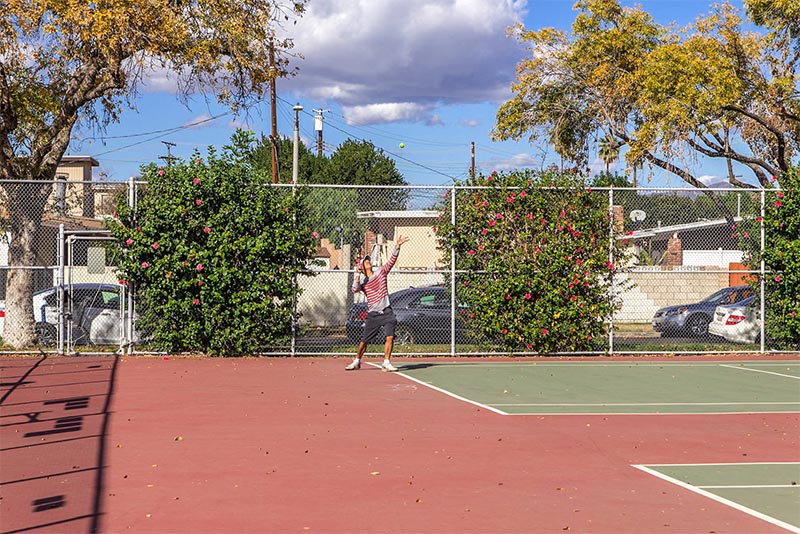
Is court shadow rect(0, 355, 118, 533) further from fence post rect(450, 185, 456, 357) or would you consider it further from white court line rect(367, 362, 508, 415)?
fence post rect(450, 185, 456, 357)

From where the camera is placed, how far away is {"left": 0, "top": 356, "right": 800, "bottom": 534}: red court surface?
6633 millimetres

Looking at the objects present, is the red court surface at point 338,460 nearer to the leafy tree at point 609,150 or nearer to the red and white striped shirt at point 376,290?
the red and white striped shirt at point 376,290

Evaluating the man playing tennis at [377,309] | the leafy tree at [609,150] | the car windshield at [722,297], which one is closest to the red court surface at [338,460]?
the man playing tennis at [377,309]

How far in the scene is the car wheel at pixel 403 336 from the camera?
19.6m

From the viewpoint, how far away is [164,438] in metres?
9.59

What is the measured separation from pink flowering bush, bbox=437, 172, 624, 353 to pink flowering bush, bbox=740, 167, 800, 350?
295cm

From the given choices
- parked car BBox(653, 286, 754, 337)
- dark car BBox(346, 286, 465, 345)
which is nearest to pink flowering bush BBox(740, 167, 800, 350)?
parked car BBox(653, 286, 754, 337)

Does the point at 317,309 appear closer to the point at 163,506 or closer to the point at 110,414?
the point at 110,414

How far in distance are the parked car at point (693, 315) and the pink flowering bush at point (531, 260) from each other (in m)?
4.58

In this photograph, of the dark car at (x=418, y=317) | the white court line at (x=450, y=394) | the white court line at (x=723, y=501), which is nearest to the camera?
the white court line at (x=723, y=501)

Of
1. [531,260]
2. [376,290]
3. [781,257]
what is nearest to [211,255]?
[376,290]

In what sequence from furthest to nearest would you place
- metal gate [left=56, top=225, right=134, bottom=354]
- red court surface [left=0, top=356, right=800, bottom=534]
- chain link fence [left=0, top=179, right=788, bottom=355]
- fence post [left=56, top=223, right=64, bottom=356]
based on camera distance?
chain link fence [left=0, top=179, right=788, bottom=355], metal gate [left=56, top=225, right=134, bottom=354], fence post [left=56, top=223, right=64, bottom=356], red court surface [left=0, top=356, right=800, bottom=534]

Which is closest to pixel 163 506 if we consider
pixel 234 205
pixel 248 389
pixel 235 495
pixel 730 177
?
pixel 235 495

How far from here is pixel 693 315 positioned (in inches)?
906
